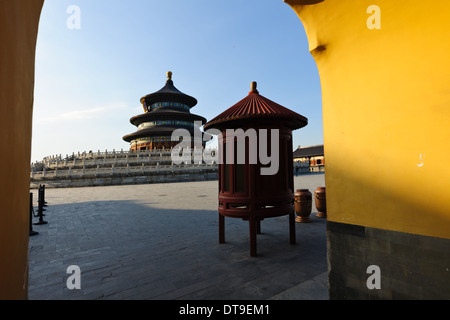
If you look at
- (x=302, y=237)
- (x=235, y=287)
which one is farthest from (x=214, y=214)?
(x=235, y=287)

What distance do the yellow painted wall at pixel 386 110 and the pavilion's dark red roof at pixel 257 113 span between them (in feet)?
5.45

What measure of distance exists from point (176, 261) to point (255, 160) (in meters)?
2.53

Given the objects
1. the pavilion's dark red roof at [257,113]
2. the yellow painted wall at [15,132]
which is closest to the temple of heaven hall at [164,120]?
the pavilion's dark red roof at [257,113]

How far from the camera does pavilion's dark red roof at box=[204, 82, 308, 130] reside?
4.57 metres

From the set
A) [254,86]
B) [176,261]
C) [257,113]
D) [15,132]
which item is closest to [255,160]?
[257,113]

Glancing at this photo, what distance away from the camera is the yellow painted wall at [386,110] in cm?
209

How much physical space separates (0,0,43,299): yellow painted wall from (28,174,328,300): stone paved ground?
1471mm

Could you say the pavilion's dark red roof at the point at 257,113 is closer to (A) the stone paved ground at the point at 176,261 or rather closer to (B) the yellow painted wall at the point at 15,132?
(A) the stone paved ground at the point at 176,261

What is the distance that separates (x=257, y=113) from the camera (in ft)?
15.0

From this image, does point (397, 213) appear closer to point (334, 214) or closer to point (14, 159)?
point (334, 214)

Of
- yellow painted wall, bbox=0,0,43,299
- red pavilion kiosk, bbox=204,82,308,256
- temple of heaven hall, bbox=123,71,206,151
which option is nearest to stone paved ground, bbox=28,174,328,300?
red pavilion kiosk, bbox=204,82,308,256

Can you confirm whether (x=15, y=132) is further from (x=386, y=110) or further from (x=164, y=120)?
(x=164, y=120)

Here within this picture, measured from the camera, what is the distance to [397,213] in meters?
2.34
